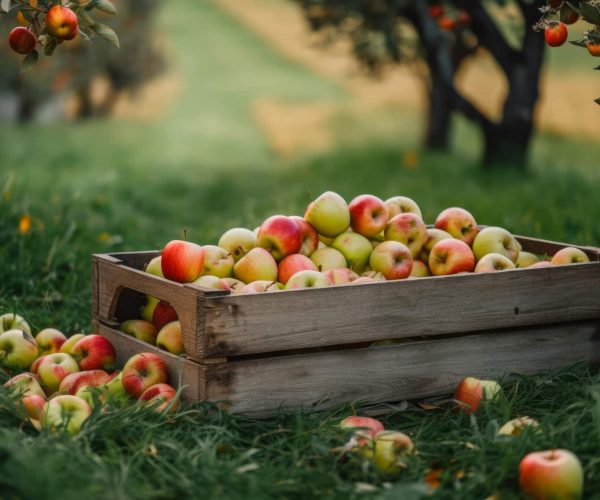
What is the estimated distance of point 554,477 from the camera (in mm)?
2477

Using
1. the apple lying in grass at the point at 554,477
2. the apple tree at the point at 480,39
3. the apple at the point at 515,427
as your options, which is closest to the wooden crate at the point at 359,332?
the apple at the point at 515,427

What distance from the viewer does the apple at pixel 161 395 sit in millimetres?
3035

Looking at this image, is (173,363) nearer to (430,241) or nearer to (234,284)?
(234,284)

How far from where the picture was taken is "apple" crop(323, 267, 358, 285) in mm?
3451

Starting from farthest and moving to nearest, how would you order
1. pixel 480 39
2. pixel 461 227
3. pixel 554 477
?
pixel 480 39 < pixel 461 227 < pixel 554 477

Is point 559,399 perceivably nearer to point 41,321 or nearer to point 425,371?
point 425,371

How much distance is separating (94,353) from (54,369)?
0.63ft

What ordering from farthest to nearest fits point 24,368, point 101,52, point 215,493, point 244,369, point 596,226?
point 101,52 < point 596,226 < point 24,368 < point 244,369 < point 215,493

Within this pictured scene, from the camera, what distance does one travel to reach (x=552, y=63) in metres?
24.5

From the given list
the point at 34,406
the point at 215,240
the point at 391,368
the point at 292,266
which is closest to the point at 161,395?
the point at 34,406

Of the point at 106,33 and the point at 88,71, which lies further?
the point at 88,71

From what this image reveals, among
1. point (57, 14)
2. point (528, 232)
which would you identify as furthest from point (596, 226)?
point (57, 14)

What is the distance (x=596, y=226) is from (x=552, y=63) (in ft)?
64.1

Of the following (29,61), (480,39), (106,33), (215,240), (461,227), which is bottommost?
(215,240)
